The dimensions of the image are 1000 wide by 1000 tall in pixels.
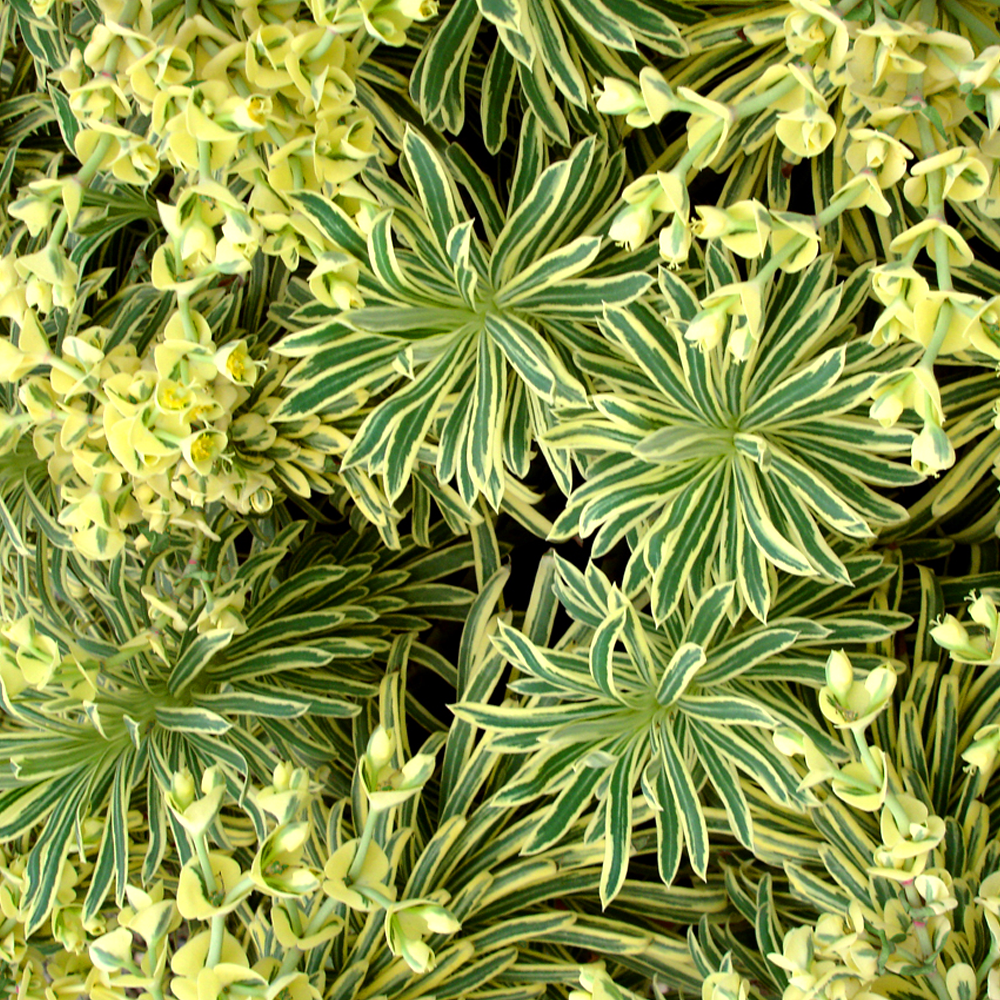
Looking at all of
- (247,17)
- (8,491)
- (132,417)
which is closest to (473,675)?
(132,417)

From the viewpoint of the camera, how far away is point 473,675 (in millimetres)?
1180

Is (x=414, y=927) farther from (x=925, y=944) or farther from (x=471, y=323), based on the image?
(x=471, y=323)

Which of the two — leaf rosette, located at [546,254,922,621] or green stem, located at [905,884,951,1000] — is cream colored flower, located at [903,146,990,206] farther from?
green stem, located at [905,884,951,1000]

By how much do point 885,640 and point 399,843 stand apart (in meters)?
0.63

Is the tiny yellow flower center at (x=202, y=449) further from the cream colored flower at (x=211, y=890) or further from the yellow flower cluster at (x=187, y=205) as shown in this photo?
the cream colored flower at (x=211, y=890)

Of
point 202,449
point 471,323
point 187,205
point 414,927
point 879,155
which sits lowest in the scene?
point 414,927

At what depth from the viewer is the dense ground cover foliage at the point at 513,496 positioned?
837 mm

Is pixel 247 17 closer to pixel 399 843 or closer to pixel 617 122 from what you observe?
pixel 617 122

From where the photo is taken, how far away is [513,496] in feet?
3.80

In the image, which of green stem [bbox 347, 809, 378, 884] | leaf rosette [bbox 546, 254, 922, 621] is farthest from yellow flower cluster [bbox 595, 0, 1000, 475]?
green stem [bbox 347, 809, 378, 884]

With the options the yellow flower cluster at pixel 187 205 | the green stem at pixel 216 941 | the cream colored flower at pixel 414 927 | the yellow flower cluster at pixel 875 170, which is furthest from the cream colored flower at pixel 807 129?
the green stem at pixel 216 941

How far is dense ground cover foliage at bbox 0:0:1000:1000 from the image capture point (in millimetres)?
837

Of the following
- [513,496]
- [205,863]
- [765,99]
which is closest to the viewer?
[765,99]

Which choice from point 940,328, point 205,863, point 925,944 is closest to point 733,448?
point 940,328
